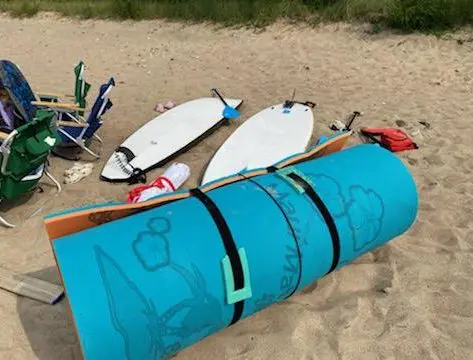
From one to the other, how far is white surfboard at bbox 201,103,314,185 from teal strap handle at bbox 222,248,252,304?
1857mm

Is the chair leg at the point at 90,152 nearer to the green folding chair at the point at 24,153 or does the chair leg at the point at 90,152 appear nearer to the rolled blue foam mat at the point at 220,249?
the green folding chair at the point at 24,153

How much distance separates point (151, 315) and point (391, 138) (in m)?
3.41

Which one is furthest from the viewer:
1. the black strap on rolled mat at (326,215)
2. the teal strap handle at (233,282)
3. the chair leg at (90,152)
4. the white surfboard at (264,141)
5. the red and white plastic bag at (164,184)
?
the chair leg at (90,152)

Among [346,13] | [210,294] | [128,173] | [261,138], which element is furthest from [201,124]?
[346,13]

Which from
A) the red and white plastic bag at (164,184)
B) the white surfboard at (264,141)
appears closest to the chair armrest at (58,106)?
the red and white plastic bag at (164,184)

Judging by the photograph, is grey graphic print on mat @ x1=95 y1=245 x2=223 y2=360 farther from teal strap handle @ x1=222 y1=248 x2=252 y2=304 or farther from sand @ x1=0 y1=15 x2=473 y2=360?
sand @ x1=0 y1=15 x2=473 y2=360

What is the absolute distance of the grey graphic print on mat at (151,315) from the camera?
2.06 meters

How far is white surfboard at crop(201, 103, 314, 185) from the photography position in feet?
14.1

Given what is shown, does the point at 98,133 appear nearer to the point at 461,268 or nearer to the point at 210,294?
the point at 210,294

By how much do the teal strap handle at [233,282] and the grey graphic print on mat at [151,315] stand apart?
0.08 meters

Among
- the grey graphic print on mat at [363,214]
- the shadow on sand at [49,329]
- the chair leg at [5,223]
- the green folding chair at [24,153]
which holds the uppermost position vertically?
the green folding chair at [24,153]

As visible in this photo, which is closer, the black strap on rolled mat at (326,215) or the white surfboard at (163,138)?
the black strap on rolled mat at (326,215)

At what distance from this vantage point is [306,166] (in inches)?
116

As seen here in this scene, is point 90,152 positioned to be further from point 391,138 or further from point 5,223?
point 391,138
